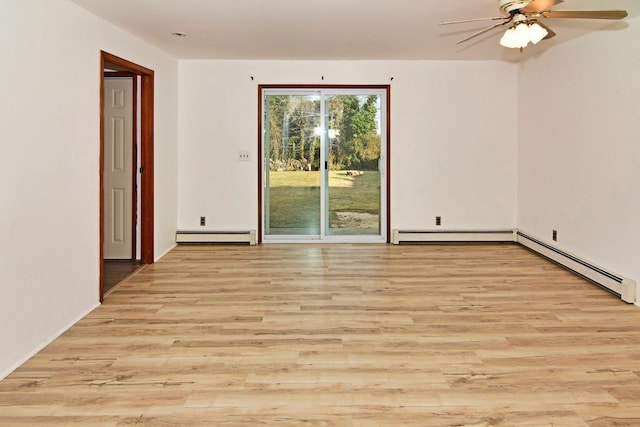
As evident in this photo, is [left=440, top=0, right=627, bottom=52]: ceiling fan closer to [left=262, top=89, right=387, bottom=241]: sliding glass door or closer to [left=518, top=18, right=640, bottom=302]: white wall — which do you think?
[left=518, top=18, right=640, bottom=302]: white wall

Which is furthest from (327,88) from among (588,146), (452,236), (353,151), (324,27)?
(588,146)

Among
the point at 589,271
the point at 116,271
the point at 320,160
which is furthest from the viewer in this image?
the point at 320,160

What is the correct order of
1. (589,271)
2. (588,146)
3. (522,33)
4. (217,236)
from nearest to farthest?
(522,33)
(589,271)
(588,146)
(217,236)

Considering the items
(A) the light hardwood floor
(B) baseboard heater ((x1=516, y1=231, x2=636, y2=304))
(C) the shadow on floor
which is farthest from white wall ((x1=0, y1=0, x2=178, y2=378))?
(B) baseboard heater ((x1=516, y1=231, x2=636, y2=304))

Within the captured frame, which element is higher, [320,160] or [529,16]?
[529,16]

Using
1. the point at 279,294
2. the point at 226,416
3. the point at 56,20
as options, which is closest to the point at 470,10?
the point at 279,294

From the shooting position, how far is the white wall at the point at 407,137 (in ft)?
21.3

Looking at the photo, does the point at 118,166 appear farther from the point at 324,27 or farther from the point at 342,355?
the point at 342,355

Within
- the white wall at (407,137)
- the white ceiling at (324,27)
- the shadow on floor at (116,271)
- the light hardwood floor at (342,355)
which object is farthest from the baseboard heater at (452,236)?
the shadow on floor at (116,271)

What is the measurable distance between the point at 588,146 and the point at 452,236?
2222mm

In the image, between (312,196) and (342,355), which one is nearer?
(342,355)

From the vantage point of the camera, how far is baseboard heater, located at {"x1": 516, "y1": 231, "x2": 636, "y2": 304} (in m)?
3.94

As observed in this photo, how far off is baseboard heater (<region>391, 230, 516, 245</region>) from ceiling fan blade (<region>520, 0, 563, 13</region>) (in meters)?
3.82

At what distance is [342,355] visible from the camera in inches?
115
